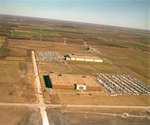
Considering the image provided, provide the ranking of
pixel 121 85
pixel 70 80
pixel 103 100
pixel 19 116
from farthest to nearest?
pixel 121 85, pixel 70 80, pixel 103 100, pixel 19 116

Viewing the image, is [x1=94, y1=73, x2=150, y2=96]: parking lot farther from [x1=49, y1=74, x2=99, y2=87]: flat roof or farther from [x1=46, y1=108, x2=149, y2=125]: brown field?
[x1=46, y1=108, x2=149, y2=125]: brown field

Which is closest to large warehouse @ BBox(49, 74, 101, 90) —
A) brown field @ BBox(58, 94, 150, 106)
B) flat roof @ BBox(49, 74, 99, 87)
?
flat roof @ BBox(49, 74, 99, 87)

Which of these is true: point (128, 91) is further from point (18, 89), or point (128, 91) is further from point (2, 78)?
point (2, 78)

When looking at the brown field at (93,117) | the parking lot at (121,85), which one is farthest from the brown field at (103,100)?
the brown field at (93,117)

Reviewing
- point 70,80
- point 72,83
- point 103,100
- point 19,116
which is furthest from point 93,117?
point 70,80

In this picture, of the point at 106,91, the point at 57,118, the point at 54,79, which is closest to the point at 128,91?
the point at 106,91

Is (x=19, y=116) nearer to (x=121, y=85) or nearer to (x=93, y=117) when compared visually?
(x=93, y=117)

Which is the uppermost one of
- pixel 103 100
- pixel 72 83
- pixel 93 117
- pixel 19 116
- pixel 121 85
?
pixel 72 83
